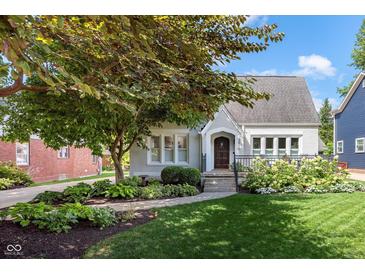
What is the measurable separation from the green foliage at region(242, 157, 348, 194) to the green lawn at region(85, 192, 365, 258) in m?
1.82

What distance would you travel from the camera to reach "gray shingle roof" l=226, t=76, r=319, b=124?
11281 millimetres

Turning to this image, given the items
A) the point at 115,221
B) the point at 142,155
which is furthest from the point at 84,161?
the point at 115,221

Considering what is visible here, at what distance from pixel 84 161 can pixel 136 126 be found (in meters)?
9.93

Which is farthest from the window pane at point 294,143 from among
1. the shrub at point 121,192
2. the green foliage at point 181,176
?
the shrub at point 121,192

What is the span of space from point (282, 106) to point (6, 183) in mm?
10975

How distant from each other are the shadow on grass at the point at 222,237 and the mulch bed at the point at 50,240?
228mm

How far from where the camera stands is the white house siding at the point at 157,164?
414 inches

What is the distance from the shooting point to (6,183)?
9.91m

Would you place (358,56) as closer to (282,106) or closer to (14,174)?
(282,106)

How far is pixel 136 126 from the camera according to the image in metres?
8.48

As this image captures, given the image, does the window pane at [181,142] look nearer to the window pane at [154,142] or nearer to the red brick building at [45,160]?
the window pane at [154,142]

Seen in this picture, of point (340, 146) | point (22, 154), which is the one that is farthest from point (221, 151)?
point (22, 154)

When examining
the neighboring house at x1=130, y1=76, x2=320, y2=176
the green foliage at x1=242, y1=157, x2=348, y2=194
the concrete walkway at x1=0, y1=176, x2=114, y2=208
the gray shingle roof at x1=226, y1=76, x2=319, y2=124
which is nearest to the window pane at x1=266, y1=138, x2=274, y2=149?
the neighboring house at x1=130, y1=76, x2=320, y2=176
